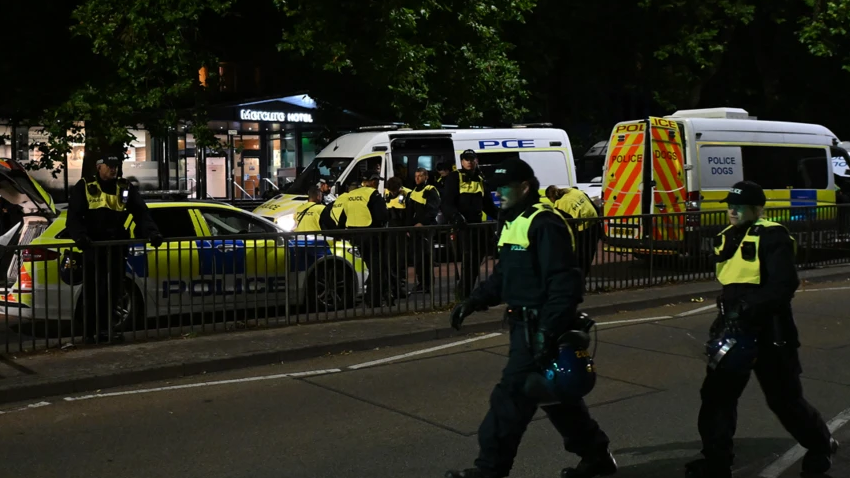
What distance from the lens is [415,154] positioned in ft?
57.8

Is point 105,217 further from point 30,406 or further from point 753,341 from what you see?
point 753,341

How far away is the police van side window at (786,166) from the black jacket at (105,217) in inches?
445

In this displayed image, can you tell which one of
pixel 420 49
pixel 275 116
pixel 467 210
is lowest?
pixel 467 210

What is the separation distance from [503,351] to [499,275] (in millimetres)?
4546

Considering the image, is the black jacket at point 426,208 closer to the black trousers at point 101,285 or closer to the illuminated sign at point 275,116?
the black trousers at point 101,285

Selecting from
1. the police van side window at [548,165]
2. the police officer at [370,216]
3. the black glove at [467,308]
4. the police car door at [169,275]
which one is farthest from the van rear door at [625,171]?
the black glove at [467,308]

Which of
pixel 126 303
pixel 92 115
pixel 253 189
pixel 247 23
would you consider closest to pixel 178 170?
pixel 253 189

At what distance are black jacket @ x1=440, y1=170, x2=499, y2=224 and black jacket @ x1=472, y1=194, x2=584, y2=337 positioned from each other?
7.05m

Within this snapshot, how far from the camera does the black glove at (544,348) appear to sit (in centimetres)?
477

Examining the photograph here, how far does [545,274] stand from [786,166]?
1454 cm

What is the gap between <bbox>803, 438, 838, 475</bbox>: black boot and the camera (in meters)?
5.42

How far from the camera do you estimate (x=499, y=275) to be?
5.16 m

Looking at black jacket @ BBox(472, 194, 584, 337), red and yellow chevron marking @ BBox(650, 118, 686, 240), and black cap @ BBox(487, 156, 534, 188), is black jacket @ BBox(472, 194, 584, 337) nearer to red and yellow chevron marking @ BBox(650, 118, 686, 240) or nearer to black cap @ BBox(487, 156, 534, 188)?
black cap @ BBox(487, 156, 534, 188)

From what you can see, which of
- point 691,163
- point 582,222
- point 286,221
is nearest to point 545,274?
point 582,222
